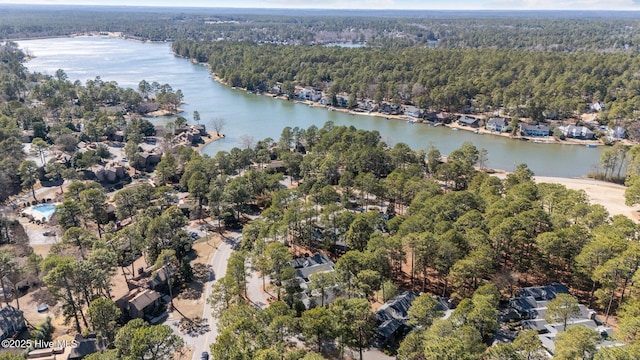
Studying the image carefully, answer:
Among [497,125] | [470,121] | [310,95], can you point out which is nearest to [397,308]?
[497,125]

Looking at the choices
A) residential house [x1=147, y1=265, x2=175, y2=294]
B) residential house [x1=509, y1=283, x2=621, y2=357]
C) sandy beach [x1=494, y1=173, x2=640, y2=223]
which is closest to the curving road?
residential house [x1=147, y1=265, x2=175, y2=294]

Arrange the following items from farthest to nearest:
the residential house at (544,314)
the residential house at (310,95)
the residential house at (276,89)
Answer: the residential house at (276,89) < the residential house at (310,95) < the residential house at (544,314)

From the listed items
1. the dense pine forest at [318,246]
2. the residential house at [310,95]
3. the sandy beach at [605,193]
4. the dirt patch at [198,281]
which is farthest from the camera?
the residential house at [310,95]

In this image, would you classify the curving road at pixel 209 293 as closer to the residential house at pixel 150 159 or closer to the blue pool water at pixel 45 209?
the blue pool water at pixel 45 209

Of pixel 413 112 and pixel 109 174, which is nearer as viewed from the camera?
pixel 109 174

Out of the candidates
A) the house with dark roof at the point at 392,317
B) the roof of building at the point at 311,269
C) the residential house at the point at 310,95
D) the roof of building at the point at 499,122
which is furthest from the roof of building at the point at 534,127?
the house with dark roof at the point at 392,317

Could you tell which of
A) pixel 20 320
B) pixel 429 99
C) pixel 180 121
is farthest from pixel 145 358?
pixel 429 99

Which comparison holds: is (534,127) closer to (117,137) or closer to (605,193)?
(605,193)
